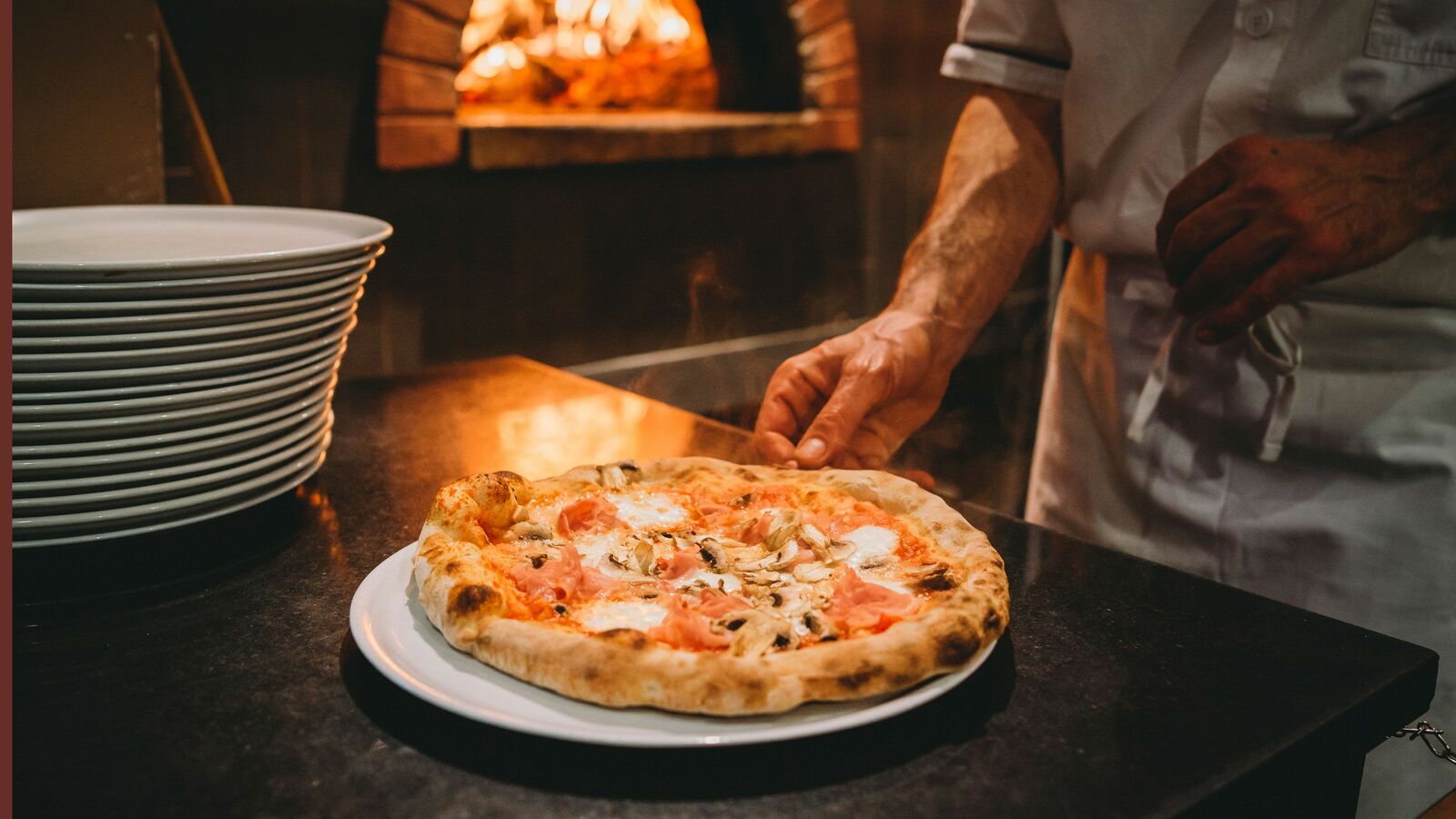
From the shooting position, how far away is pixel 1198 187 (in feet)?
4.18

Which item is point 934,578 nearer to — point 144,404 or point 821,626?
point 821,626

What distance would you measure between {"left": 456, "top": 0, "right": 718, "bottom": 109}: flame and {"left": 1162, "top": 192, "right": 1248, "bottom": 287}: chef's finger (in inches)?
→ 112

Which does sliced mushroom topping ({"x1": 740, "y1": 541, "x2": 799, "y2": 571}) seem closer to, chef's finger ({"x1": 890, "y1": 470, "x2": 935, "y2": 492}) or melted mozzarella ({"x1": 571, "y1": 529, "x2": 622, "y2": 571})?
melted mozzarella ({"x1": 571, "y1": 529, "x2": 622, "y2": 571})

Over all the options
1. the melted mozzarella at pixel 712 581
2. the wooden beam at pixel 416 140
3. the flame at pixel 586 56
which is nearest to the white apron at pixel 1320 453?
the melted mozzarella at pixel 712 581

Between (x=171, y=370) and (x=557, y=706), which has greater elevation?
(x=171, y=370)

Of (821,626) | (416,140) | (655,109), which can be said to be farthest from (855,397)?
(655,109)

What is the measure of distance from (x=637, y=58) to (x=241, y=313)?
10.3 ft

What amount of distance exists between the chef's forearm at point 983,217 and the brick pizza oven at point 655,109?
194 cm

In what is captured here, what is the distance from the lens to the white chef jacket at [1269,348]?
138cm

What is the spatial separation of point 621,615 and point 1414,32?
48.8 inches

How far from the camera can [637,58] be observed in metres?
3.97

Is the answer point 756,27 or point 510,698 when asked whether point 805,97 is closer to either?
point 756,27

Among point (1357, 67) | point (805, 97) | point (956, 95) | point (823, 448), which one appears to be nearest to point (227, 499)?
point (823, 448)

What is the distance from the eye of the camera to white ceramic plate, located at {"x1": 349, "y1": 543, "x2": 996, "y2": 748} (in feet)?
2.31
